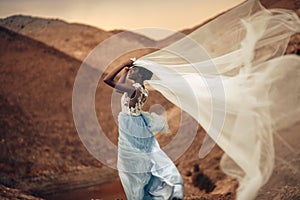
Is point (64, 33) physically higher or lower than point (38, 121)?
higher

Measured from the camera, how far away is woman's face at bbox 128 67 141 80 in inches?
213

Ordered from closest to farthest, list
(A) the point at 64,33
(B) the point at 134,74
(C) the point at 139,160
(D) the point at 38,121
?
(C) the point at 139,160 → (B) the point at 134,74 → (D) the point at 38,121 → (A) the point at 64,33

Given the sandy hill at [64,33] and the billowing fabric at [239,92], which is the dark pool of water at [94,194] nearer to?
the billowing fabric at [239,92]

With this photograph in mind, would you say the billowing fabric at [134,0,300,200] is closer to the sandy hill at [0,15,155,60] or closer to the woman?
the woman

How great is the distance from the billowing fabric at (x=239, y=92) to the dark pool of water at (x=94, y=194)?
2564 millimetres

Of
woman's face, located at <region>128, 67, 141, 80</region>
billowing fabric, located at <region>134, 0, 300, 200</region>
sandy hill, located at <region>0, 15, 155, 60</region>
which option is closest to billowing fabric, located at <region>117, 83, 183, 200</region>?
woman's face, located at <region>128, 67, 141, 80</region>

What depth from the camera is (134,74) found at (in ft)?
17.7

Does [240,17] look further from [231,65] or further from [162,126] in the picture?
[162,126]

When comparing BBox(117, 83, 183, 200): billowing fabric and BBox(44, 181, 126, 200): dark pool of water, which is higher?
BBox(117, 83, 183, 200): billowing fabric

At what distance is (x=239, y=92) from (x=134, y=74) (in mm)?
1200

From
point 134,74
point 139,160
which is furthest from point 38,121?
point 139,160

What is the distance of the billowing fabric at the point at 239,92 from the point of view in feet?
18.7

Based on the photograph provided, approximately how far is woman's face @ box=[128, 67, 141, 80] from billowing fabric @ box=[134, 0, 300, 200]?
0.10 meters

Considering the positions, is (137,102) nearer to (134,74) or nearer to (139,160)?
(134,74)
